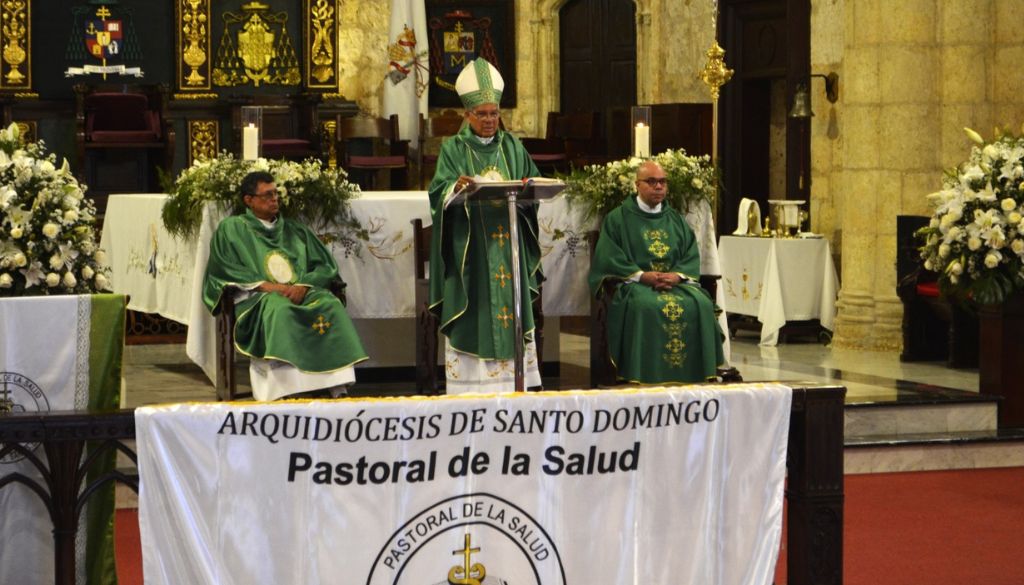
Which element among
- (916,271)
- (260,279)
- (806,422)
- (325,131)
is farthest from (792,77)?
(806,422)

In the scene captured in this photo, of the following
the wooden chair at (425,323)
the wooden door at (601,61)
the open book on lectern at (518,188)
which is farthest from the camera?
the wooden door at (601,61)

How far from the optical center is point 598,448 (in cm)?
373

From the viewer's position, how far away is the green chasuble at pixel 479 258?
7.51 metres

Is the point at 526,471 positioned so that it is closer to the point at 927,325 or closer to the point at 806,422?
the point at 806,422

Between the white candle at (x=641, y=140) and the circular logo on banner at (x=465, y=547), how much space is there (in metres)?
4.94

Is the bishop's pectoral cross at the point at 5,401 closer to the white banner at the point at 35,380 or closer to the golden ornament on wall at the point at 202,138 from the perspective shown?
the white banner at the point at 35,380

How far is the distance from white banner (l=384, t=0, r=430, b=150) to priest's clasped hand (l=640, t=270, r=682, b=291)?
244 inches

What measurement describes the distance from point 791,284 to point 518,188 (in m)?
5.77

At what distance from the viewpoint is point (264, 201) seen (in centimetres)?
773

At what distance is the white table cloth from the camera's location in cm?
1147

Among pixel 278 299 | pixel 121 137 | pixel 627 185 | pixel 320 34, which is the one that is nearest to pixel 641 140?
pixel 627 185

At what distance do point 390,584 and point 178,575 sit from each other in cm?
48

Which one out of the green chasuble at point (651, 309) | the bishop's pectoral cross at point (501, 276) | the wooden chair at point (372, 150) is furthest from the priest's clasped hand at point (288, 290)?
the wooden chair at point (372, 150)

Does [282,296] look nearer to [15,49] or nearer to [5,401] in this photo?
[5,401]
